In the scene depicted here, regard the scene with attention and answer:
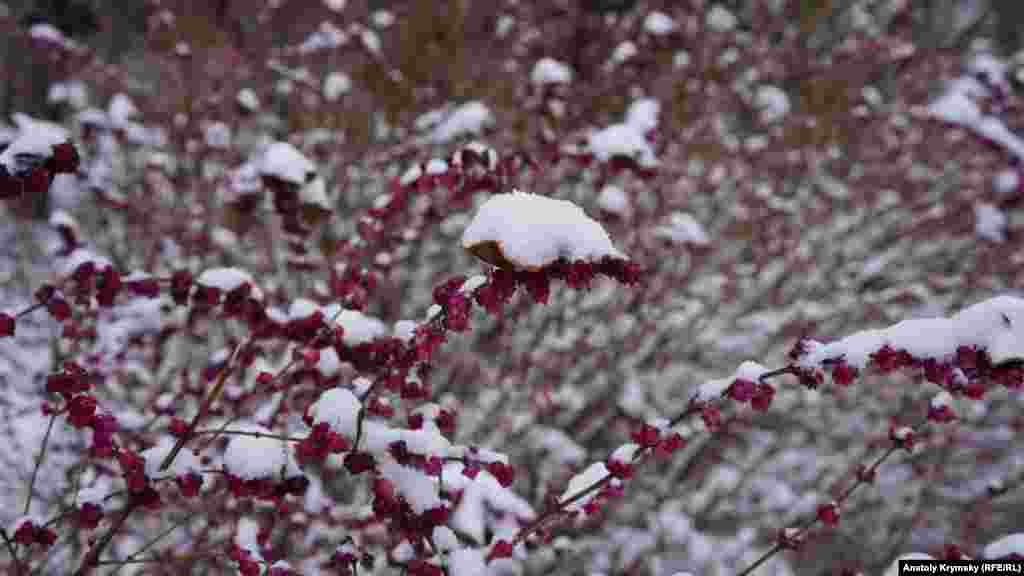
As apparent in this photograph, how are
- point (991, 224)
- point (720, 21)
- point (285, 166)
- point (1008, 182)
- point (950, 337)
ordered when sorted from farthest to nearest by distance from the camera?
point (720, 21), point (1008, 182), point (991, 224), point (285, 166), point (950, 337)

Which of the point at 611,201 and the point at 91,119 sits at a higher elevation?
the point at 91,119

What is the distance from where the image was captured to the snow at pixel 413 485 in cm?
137

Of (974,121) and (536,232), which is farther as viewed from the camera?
(974,121)

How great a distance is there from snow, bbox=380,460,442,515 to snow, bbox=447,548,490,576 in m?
0.17

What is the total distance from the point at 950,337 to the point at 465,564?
1.03 metres

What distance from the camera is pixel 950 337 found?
1.27m

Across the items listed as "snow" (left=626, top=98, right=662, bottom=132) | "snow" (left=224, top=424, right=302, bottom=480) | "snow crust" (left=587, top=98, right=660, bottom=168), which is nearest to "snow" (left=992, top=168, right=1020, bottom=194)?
"snow" (left=626, top=98, right=662, bottom=132)

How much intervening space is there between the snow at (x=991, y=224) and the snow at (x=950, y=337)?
3.52 metres

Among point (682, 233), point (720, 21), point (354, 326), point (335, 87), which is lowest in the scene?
point (354, 326)

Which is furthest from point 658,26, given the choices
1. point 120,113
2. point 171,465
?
point 171,465

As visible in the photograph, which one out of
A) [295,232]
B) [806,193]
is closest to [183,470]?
[295,232]

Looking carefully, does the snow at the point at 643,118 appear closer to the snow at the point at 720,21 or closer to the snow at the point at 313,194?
the snow at the point at 313,194

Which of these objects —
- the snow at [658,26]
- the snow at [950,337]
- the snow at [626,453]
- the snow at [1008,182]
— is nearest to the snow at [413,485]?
the snow at [626,453]

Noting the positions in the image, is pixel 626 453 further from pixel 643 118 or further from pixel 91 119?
pixel 91 119
